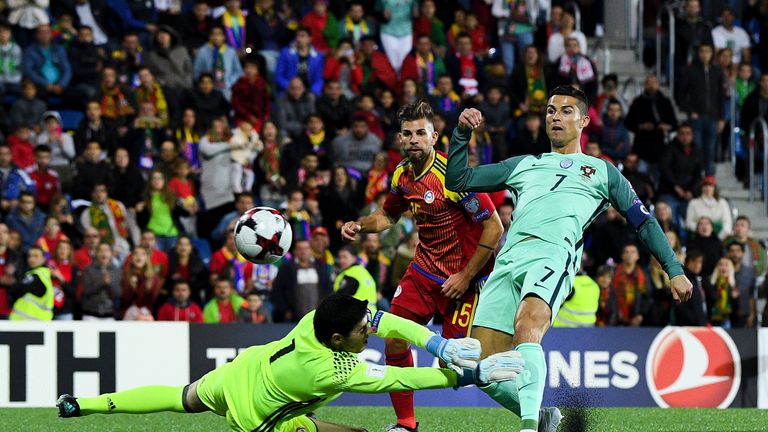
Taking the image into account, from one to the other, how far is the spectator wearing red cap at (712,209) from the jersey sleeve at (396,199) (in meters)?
7.90

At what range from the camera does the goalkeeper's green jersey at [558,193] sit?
7.37m

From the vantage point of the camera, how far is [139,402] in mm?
7625

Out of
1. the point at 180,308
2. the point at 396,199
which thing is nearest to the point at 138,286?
the point at 180,308

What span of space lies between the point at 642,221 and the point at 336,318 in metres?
1.83

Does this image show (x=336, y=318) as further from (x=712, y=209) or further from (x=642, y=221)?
(x=712, y=209)

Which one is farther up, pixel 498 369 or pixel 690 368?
pixel 498 369

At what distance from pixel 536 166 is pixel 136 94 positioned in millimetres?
9610

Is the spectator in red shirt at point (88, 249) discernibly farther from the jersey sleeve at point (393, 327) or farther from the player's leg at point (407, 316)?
the jersey sleeve at point (393, 327)

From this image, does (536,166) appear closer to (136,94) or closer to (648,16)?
(136,94)

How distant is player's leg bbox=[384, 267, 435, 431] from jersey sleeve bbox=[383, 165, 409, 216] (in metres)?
0.44

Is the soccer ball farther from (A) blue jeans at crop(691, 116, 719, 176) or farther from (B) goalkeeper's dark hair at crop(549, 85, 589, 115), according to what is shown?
(A) blue jeans at crop(691, 116, 719, 176)

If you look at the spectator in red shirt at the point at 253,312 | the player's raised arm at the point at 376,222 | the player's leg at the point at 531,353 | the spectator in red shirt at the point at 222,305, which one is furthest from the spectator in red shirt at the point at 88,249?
the player's leg at the point at 531,353

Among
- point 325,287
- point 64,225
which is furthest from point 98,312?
point 325,287

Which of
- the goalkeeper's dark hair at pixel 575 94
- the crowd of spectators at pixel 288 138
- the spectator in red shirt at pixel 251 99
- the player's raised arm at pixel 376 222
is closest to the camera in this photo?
the goalkeeper's dark hair at pixel 575 94
